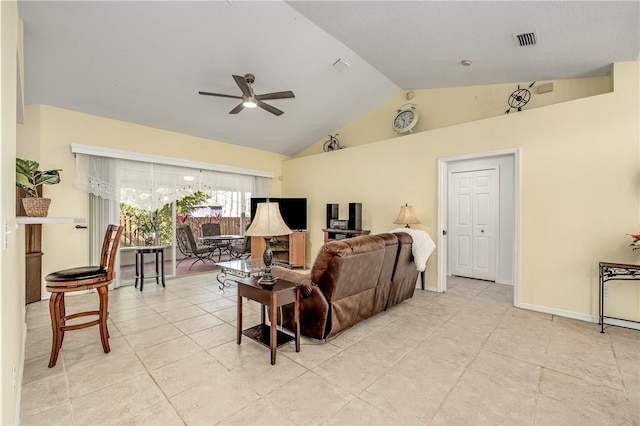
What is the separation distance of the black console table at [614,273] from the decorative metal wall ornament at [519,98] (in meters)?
2.25

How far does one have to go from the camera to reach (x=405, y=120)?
5.20 meters

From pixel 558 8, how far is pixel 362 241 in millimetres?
2750

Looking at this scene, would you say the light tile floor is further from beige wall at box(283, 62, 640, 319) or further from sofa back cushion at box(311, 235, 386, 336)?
beige wall at box(283, 62, 640, 319)

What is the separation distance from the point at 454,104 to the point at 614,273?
10.3 ft

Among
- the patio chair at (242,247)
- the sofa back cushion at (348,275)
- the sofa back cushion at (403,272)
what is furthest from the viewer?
the patio chair at (242,247)

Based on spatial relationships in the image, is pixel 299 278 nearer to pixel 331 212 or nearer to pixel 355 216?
pixel 355 216

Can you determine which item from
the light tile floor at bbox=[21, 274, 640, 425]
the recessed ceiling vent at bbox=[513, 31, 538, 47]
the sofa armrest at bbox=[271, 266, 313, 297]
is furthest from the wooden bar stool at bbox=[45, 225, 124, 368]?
the recessed ceiling vent at bbox=[513, 31, 538, 47]

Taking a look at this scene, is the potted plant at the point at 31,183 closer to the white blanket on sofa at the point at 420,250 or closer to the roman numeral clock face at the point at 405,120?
the white blanket on sofa at the point at 420,250

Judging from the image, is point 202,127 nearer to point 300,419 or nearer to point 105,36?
point 105,36

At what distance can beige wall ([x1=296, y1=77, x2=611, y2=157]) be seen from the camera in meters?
3.87

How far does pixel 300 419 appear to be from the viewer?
1732mm

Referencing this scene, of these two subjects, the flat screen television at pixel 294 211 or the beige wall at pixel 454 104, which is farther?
the flat screen television at pixel 294 211

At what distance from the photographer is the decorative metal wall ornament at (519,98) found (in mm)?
4127

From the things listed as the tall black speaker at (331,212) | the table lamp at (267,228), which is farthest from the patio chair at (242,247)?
the table lamp at (267,228)
